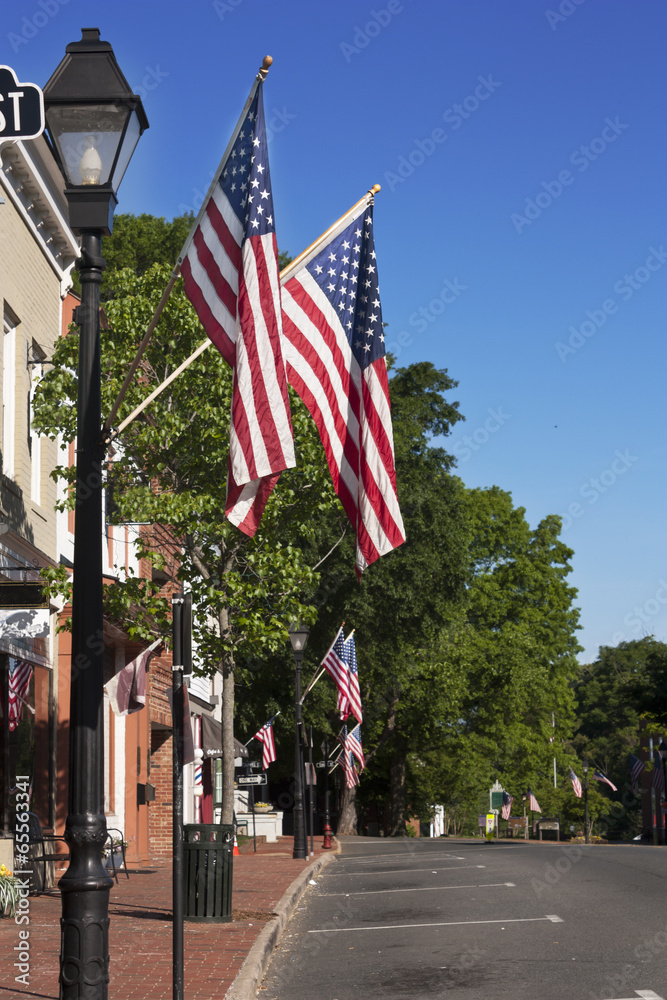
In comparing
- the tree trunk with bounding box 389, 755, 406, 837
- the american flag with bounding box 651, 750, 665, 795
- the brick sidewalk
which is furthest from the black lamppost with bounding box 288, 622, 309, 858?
the american flag with bounding box 651, 750, 665, 795

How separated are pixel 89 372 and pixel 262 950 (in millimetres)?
6054

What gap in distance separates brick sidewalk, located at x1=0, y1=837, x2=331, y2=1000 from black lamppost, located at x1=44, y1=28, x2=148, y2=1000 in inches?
102

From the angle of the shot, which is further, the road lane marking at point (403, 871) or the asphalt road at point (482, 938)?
the road lane marking at point (403, 871)

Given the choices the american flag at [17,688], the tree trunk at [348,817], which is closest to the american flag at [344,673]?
the american flag at [17,688]

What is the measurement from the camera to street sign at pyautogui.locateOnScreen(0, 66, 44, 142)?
20.1ft

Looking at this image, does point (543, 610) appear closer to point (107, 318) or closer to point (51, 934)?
point (107, 318)

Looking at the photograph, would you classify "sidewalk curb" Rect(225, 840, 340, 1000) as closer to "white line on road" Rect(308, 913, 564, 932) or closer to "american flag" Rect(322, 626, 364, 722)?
"white line on road" Rect(308, 913, 564, 932)

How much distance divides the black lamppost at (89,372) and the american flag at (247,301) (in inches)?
43.4

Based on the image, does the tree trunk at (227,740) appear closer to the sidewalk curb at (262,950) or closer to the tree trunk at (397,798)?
the sidewalk curb at (262,950)

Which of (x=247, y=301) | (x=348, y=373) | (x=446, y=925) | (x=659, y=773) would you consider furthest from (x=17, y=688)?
(x=659, y=773)

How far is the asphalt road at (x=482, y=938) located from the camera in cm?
896

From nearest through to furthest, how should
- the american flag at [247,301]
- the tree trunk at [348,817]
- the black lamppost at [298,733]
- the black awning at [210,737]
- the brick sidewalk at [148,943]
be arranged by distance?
the american flag at [247,301] < the brick sidewalk at [148,943] < the black lamppost at [298,733] < the black awning at [210,737] < the tree trunk at [348,817]

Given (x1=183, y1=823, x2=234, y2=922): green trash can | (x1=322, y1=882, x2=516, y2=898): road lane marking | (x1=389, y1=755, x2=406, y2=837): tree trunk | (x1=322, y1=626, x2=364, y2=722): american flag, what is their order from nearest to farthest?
(x1=183, y1=823, x2=234, y2=922): green trash can < (x1=322, y1=882, x2=516, y2=898): road lane marking < (x1=322, y1=626, x2=364, y2=722): american flag < (x1=389, y1=755, x2=406, y2=837): tree trunk

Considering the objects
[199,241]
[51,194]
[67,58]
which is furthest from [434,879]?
[67,58]
